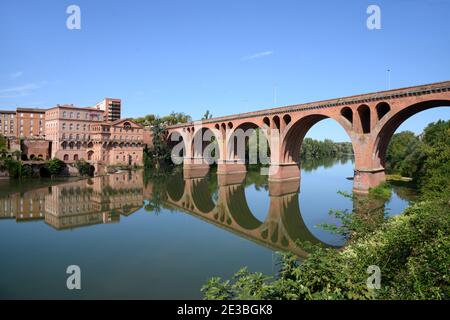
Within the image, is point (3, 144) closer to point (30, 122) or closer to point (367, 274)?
point (30, 122)

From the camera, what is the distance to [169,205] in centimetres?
2502

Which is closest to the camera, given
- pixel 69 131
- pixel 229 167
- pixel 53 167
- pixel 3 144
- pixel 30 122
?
pixel 3 144

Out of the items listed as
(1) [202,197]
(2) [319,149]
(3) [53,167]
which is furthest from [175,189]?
(2) [319,149]

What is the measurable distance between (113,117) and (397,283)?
68785mm

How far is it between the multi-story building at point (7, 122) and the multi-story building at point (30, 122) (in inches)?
162

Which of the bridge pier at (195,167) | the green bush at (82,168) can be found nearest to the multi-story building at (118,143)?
the green bush at (82,168)

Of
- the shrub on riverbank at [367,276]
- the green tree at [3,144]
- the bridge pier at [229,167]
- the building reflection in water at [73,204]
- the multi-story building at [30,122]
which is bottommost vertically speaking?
→ the building reflection in water at [73,204]

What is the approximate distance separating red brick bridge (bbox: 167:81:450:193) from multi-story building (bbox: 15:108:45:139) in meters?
29.0

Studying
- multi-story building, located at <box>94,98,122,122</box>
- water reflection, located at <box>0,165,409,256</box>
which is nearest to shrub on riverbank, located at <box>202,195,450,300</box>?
water reflection, located at <box>0,165,409,256</box>

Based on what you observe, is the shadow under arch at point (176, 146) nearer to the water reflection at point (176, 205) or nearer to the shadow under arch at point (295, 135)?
the water reflection at point (176, 205)

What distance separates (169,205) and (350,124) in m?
15.9

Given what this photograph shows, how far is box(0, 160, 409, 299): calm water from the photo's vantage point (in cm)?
1020

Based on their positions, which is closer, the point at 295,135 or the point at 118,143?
the point at 295,135

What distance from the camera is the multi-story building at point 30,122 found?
52.5 meters
